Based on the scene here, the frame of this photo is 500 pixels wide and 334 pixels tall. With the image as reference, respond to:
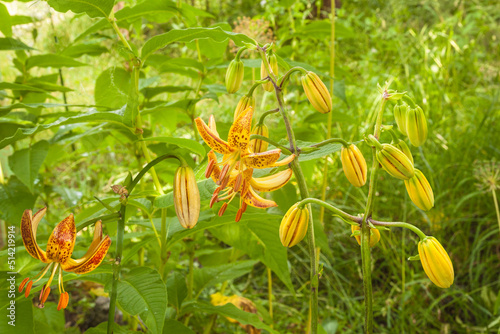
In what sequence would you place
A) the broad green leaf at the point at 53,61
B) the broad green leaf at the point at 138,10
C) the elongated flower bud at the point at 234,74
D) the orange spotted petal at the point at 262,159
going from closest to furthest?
1. the orange spotted petal at the point at 262,159
2. the elongated flower bud at the point at 234,74
3. the broad green leaf at the point at 138,10
4. the broad green leaf at the point at 53,61

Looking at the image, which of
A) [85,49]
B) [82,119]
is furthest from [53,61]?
[82,119]

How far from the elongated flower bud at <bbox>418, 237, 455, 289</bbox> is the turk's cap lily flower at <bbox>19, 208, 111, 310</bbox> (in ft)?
1.63

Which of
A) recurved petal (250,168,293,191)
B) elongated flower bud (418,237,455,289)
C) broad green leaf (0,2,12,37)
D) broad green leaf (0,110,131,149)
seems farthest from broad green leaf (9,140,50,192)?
elongated flower bud (418,237,455,289)

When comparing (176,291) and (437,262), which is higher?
(437,262)

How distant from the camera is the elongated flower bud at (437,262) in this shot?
2.10 ft

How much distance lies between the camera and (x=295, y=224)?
2.17ft

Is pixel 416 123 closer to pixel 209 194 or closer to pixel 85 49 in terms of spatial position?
pixel 209 194

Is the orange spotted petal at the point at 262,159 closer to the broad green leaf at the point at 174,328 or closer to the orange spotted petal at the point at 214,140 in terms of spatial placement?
the orange spotted petal at the point at 214,140

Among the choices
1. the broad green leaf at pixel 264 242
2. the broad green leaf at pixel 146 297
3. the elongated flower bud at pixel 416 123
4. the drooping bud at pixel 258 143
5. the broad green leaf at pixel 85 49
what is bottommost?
the broad green leaf at pixel 264 242

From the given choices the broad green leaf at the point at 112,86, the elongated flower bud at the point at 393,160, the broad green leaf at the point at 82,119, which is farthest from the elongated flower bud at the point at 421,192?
the broad green leaf at the point at 112,86

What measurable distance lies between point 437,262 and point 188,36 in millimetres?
630

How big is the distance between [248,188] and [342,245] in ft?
5.25

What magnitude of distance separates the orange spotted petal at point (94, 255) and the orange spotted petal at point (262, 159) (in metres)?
0.25

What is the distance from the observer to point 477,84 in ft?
10.3
